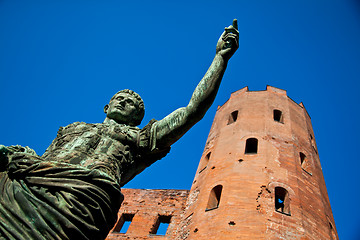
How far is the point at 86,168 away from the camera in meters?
1.87

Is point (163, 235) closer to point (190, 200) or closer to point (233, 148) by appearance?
point (190, 200)

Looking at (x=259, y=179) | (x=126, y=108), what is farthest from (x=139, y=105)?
(x=259, y=179)

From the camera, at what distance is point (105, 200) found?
181cm

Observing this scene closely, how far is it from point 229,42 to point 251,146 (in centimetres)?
1485

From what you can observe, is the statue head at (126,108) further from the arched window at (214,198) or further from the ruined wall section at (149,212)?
the ruined wall section at (149,212)

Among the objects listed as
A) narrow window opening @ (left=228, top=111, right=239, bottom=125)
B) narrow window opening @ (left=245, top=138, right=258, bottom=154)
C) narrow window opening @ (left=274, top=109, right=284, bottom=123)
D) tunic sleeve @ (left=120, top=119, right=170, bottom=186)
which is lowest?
tunic sleeve @ (left=120, top=119, right=170, bottom=186)

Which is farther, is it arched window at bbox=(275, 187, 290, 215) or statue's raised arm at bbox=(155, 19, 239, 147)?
arched window at bbox=(275, 187, 290, 215)

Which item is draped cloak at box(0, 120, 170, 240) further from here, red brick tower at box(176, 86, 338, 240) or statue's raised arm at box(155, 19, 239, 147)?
red brick tower at box(176, 86, 338, 240)

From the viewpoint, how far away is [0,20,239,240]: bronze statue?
165 centimetres

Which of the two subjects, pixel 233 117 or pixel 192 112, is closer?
pixel 192 112

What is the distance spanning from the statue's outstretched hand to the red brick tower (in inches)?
412

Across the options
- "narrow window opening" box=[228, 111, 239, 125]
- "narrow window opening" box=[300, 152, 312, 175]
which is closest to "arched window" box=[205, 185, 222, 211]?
"narrow window opening" box=[300, 152, 312, 175]

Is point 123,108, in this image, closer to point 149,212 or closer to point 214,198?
point 214,198

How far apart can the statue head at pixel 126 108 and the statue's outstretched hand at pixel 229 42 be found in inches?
26.3
